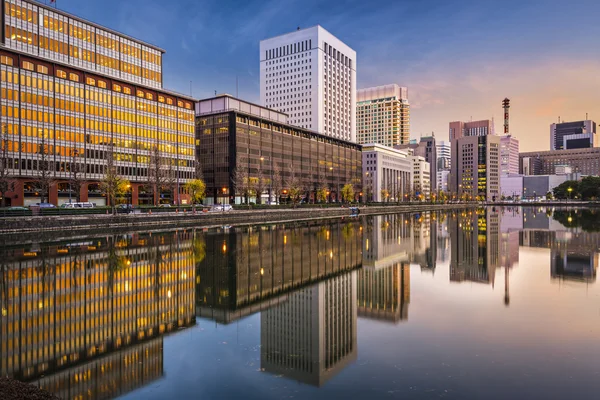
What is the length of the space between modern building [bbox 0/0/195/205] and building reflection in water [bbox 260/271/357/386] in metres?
70.2

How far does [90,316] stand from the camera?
59.3ft

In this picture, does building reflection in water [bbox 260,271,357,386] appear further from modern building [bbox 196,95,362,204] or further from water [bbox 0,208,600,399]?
modern building [bbox 196,95,362,204]

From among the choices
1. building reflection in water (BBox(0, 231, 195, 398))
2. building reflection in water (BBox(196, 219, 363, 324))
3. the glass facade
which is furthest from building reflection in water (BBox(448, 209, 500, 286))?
the glass facade

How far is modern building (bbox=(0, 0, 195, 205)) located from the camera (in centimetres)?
8100

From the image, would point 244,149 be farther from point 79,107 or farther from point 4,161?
point 4,161

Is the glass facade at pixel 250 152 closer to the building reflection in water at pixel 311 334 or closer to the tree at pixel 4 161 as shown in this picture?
the tree at pixel 4 161

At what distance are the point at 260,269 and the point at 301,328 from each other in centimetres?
1297

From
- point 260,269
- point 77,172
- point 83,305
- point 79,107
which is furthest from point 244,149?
point 83,305

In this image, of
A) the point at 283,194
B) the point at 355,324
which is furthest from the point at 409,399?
the point at 283,194

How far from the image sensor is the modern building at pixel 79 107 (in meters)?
81.0

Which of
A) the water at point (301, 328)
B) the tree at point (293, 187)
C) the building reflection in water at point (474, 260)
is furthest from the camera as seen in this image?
the tree at point (293, 187)

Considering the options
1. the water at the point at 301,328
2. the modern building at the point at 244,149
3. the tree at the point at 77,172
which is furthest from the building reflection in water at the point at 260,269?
the modern building at the point at 244,149

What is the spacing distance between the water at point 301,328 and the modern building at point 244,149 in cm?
8866

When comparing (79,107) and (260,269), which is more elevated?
(79,107)
